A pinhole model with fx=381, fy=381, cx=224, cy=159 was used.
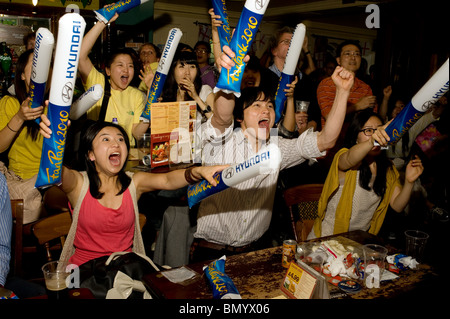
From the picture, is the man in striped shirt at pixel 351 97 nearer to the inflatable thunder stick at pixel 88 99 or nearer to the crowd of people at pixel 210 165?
the crowd of people at pixel 210 165

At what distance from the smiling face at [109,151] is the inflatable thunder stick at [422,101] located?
136cm

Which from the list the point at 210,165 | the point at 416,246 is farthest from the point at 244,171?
the point at 416,246

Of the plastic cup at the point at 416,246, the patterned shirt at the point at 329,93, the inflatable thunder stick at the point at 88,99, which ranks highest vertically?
the patterned shirt at the point at 329,93

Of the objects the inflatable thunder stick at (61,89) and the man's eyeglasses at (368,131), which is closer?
the inflatable thunder stick at (61,89)

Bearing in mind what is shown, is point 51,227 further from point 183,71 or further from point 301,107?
point 301,107

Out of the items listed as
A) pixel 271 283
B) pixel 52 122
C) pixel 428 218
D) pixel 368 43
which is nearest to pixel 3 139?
pixel 52 122

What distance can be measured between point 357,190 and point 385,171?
25 cm

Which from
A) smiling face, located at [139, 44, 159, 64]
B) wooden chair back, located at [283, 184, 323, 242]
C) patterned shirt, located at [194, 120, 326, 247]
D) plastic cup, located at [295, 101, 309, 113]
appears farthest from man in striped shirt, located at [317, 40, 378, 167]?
smiling face, located at [139, 44, 159, 64]

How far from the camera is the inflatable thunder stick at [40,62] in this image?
55.5 inches

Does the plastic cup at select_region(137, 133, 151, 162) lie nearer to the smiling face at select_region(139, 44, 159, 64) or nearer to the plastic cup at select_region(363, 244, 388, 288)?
the smiling face at select_region(139, 44, 159, 64)

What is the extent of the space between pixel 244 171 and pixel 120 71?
2.24 meters

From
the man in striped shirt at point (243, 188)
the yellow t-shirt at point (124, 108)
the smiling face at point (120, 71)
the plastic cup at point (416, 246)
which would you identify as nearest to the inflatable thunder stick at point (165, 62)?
the yellow t-shirt at point (124, 108)

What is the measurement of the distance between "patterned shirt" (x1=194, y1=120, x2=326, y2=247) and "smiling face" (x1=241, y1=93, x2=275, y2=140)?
7 cm
